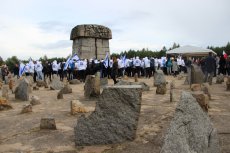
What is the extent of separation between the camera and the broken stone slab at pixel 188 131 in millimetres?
3762

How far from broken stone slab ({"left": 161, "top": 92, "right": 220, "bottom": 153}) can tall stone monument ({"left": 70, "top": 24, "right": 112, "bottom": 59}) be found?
21.1 meters

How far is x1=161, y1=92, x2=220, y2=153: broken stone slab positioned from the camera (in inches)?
148

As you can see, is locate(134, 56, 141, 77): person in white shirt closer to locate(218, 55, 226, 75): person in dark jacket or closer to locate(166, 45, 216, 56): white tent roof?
locate(166, 45, 216, 56): white tent roof

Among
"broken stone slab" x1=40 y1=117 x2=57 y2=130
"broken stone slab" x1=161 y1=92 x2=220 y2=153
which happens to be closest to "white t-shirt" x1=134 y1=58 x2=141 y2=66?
"broken stone slab" x1=40 y1=117 x2=57 y2=130

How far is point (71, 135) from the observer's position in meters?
6.52

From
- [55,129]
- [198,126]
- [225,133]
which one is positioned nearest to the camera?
[198,126]

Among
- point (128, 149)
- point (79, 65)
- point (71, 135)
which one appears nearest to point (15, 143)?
point (71, 135)

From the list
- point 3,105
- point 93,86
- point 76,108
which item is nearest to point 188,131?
point 76,108

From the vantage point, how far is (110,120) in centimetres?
585

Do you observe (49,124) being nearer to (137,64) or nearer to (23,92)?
(23,92)

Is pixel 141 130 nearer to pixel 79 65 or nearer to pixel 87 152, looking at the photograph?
pixel 87 152

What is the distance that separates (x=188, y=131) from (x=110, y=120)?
213cm

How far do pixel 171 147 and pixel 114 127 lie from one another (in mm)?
2219

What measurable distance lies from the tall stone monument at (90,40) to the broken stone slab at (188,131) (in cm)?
2112
